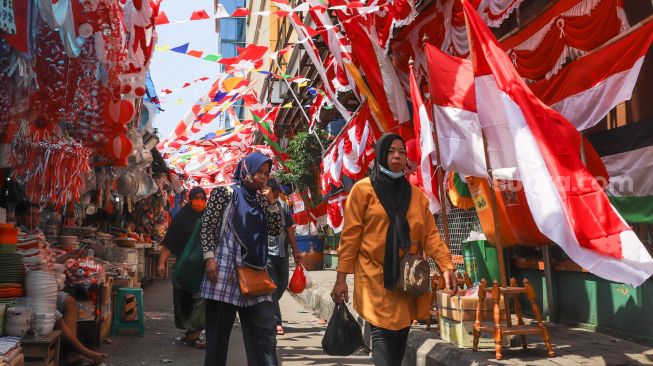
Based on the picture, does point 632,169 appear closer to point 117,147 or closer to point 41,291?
point 41,291

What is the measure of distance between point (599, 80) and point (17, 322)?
5204 mm

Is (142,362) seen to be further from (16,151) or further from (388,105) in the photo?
(388,105)

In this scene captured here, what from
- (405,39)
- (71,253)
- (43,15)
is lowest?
(71,253)

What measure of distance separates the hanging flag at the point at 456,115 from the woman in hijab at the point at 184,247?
9.33 feet

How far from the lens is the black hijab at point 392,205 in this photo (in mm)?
3881

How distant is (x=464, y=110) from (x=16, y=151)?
453cm

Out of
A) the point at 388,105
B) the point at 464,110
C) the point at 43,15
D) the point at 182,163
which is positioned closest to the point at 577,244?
the point at 464,110

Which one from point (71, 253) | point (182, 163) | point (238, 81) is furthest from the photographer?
point (182, 163)

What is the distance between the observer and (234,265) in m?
4.45

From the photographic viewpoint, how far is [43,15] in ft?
14.4

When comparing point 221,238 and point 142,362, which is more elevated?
point 221,238

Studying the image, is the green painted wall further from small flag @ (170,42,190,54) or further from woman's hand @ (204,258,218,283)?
small flag @ (170,42,190,54)

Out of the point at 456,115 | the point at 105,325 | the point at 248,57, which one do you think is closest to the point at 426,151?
the point at 456,115

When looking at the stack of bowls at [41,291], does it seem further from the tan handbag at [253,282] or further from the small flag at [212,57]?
the small flag at [212,57]
